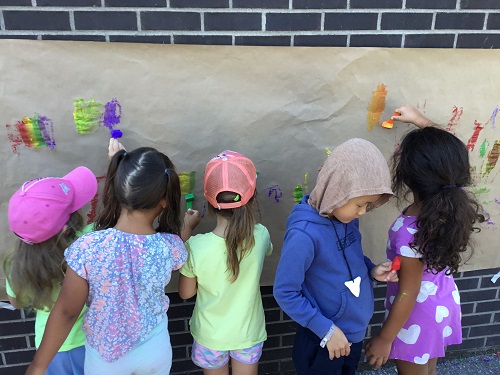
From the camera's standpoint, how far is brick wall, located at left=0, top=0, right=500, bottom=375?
1.83 m

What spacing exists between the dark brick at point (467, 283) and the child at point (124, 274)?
1854 millimetres

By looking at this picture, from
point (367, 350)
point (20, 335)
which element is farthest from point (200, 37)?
point (20, 335)

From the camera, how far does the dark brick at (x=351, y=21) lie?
2.03 metres

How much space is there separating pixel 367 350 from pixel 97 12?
187 cm

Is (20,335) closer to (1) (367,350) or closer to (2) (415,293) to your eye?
(1) (367,350)

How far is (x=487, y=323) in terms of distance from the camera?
2855 mm

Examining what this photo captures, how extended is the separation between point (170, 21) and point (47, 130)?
2.35 feet

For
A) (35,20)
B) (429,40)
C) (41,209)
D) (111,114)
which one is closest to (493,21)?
(429,40)

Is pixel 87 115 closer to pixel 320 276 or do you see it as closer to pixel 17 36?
pixel 17 36

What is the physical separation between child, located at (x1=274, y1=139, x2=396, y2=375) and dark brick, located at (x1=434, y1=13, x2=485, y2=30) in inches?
35.1

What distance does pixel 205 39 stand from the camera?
195 cm

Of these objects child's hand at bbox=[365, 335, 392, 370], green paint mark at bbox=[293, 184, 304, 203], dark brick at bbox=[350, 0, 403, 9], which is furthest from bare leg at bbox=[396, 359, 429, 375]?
dark brick at bbox=[350, 0, 403, 9]

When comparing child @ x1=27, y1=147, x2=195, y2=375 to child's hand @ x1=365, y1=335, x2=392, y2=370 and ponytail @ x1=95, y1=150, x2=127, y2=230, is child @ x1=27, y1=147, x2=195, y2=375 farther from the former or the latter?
child's hand @ x1=365, y1=335, x2=392, y2=370

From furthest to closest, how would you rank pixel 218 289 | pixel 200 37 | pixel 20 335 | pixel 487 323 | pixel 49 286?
pixel 487 323, pixel 20 335, pixel 200 37, pixel 218 289, pixel 49 286
